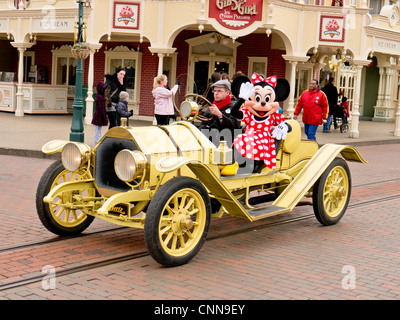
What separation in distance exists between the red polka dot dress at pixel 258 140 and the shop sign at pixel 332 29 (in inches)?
507

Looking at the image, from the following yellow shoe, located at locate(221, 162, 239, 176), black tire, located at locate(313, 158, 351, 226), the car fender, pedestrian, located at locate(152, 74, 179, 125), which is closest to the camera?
yellow shoe, located at locate(221, 162, 239, 176)

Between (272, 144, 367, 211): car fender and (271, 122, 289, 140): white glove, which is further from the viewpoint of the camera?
(271, 122, 289, 140): white glove

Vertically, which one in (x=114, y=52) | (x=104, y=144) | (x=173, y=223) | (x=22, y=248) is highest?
(x=114, y=52)

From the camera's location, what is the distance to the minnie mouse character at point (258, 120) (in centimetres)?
653

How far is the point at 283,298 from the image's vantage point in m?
4.50

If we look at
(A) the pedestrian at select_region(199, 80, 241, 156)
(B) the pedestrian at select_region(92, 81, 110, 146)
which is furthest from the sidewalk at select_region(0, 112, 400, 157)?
(A) the pedestrian at select_region(199, 80, 241, 156)

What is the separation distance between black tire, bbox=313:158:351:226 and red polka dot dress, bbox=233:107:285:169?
2.07 feet

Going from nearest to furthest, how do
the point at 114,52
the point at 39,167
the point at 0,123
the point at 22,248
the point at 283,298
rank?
1. the point at 283,298
2. the point at 22,248
3. the point at 39,167
4. the point at 0,123
5. the point at 114,52

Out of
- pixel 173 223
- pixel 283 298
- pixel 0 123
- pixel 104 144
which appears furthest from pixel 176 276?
pixel 0 123

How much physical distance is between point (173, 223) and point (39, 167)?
6324mm

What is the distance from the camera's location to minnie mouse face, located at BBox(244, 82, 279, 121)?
662cm

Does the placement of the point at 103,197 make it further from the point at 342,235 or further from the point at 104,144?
the point at 342,235

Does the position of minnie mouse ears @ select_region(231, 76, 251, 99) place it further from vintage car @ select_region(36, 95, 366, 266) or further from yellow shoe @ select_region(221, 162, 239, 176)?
yellow shoe @ select_region(221, 162, 239, 176)

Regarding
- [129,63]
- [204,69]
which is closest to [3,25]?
[129,63]
